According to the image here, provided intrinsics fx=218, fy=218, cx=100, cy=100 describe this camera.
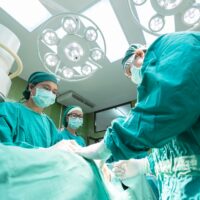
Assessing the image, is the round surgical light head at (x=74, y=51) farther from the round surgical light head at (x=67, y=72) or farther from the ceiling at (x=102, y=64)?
the ceiling at (x=102, y=64)

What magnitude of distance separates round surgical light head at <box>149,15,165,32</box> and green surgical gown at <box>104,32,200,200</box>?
47.4 inches

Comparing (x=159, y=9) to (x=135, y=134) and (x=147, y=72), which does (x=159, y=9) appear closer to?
(x=147, y=72)

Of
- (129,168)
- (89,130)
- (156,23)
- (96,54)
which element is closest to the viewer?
(129,168)

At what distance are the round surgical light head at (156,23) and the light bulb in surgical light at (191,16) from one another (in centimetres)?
19

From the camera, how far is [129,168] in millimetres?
1287

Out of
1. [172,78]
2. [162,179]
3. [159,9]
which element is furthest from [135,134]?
[159,9]

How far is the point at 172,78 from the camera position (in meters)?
0.70

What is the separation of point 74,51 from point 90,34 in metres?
0.22

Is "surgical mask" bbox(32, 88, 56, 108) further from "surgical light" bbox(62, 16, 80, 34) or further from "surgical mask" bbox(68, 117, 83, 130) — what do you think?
"surgical mask" bbox(68, 117, 83, 130)

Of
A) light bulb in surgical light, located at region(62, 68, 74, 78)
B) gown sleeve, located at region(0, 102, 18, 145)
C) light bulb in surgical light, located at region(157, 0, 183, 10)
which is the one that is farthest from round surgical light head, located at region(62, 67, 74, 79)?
light bulb in surgical light, located at region(157, 0, 183, 10)

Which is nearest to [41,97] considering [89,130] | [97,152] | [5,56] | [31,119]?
[31,119]

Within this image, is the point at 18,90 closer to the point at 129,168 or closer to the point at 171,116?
the point at 129,168

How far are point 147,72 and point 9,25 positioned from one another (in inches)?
98.6

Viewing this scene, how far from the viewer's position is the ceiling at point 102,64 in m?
2.42
